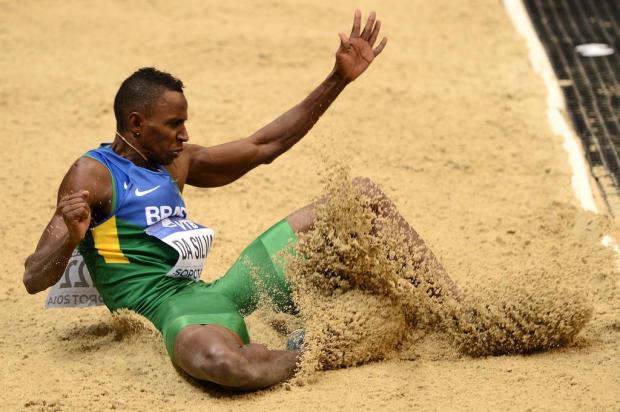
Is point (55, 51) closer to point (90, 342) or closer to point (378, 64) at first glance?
point (378, 64)

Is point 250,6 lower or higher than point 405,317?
higher

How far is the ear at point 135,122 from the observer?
13.0ft

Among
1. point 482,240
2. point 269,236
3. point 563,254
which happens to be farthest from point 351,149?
point 269,236

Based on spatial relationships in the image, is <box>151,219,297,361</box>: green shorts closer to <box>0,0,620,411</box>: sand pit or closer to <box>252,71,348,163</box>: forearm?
<box>0,0,620,411</box>: sand pit

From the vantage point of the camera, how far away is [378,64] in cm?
710

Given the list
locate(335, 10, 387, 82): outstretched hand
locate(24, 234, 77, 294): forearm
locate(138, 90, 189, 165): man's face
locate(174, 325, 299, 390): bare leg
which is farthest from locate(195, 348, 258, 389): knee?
locate(335, 10, 387, 82): outstretched hand

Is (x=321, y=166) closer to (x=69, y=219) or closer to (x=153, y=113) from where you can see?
(x=153, y=113)

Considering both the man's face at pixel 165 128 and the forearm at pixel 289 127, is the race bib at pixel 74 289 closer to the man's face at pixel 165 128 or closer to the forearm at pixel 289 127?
the man's face at pixel 165 128

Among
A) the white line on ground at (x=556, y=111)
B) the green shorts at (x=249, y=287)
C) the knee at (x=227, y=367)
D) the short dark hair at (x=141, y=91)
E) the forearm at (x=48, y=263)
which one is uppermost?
the short dark hair at (x=141, y=91)

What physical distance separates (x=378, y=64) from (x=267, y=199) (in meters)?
1.89

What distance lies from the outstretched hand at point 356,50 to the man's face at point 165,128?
0.70 m

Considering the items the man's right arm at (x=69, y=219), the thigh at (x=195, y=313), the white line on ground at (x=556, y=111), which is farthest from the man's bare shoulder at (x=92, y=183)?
the white line on ground at (x=556, y=111)

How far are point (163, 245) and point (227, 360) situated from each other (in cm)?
59

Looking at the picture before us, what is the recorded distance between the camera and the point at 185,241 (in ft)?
13.0
